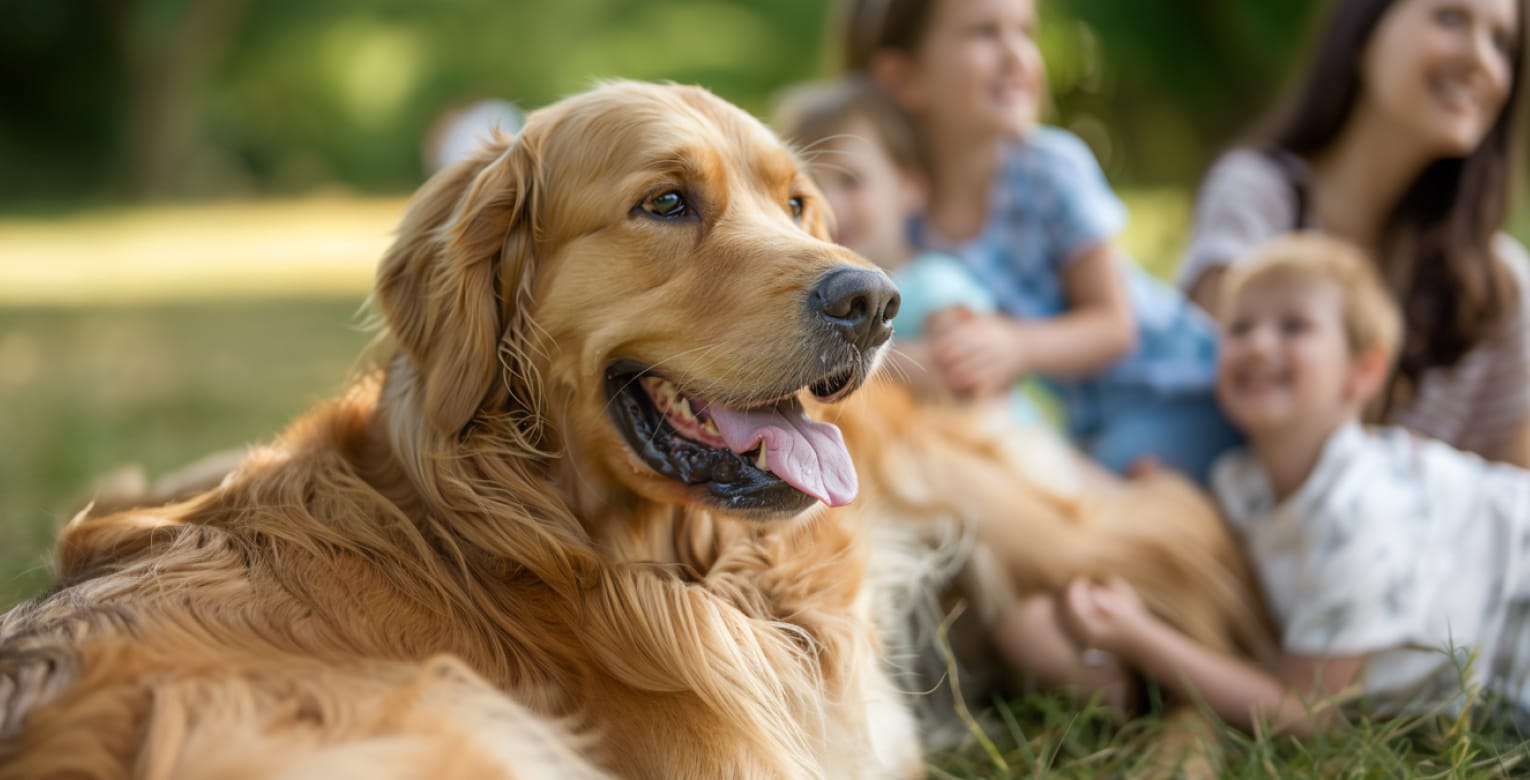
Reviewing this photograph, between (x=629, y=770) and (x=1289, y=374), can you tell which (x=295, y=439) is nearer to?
(x=629, y=770)

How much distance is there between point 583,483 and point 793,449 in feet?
1.29

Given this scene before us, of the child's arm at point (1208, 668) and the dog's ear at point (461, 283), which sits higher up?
the dog's ear at point (461, 283)

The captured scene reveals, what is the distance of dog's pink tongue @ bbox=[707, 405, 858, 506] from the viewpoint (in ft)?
7.66

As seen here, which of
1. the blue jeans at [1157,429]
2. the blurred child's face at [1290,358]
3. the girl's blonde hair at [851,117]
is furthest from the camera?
the girl's blonde hair at [851,117]

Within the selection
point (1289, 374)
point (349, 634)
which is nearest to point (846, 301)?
point (349, 634)

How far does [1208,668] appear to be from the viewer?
3.05m

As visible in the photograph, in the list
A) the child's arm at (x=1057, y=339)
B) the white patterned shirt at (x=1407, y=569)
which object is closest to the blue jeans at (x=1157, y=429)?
the child's arm at (x=1057, y=339)

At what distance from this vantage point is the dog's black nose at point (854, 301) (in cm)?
223

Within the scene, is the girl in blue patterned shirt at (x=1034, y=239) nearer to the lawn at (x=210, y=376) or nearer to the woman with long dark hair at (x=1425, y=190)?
the woman with long dark hair at (x=1425, y=190)

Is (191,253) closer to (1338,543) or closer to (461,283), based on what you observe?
(461,283)

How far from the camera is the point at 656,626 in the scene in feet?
7.41

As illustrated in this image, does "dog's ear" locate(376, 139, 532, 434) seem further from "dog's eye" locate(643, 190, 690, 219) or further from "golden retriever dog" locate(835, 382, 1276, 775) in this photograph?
"golden retriever dog" locate(835, 382, 1276, 775)

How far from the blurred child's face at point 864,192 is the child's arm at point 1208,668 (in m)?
1.45

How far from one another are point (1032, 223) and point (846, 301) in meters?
2.43
